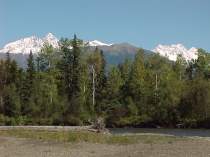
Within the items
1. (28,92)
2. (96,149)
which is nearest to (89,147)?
(96,149)

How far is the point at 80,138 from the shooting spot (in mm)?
60719

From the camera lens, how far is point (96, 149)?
166 feet

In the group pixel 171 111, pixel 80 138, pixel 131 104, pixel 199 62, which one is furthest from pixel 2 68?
pixel 80 138

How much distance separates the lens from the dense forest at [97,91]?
4924 inches

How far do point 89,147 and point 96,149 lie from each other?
2.03 metres

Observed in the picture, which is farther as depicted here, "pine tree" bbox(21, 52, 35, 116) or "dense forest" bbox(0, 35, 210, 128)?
"pine tree" bbox(21, 52, 35, 116)

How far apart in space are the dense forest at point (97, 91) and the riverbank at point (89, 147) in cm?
6009

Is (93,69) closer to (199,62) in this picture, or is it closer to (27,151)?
(199,62)

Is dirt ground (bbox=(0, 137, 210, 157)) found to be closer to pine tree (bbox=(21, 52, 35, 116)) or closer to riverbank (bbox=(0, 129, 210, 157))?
riverbank (bbox=(0, 129, 210, 157))

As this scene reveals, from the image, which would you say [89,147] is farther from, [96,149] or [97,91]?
[97,91]

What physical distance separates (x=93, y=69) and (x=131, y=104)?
12.5 meters

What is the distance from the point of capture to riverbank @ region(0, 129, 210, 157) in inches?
1791

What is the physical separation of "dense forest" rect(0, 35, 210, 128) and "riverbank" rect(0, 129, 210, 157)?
2366 inches

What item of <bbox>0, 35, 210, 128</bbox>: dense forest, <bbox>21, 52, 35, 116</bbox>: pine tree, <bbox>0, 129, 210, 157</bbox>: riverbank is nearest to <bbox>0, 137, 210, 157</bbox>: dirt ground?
<bbox>0, 129, 210, 157</bbox>: riverbank
